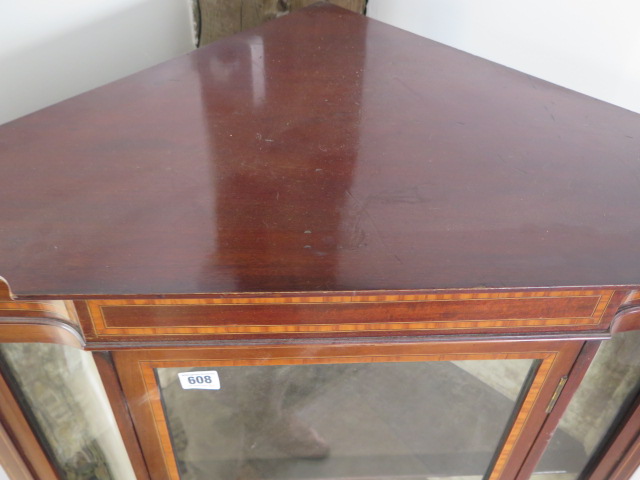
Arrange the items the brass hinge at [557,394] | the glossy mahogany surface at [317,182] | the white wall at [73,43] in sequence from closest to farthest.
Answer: the glossy mahogany surface at [317,182], the brass hinge at [557,394], the white wall at [73,43]

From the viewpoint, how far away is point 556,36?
845 millimetres

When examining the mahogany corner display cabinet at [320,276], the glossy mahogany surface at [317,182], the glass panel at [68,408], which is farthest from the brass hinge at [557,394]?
the glass panel at [68,408]

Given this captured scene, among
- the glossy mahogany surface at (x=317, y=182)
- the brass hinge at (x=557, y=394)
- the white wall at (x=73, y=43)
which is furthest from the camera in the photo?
the white wall at (x=73, y=43)

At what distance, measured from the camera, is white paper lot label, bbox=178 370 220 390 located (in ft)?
1.80

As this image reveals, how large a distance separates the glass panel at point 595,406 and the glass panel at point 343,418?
89 millimetres

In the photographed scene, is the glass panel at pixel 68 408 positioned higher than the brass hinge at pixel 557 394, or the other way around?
the glass panel at pixel 68 408

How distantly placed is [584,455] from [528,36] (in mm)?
609

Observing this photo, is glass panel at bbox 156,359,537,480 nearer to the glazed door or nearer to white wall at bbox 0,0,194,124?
the glazed door

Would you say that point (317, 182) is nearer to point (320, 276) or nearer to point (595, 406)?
point (320, 276)

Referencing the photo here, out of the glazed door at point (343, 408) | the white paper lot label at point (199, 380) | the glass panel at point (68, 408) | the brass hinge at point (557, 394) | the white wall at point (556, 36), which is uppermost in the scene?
the white wall at point (556, 36)

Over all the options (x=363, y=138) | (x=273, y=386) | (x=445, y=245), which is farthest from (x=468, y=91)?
(x=273, y=386)

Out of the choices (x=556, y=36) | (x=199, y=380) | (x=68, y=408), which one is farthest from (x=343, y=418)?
(x=556, y=36)

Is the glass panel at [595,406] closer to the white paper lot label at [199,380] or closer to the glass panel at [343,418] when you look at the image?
the glass panel at [343,418]

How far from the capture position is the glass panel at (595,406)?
60 centimetres
